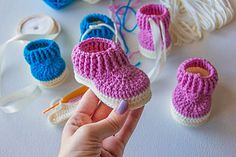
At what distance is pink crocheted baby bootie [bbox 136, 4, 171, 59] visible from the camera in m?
0.90

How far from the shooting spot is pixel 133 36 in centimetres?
100

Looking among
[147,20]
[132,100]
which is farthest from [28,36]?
[132,100]

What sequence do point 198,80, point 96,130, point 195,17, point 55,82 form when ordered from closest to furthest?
point 96,130 < point 198,80 < point 55,82 < point 195,17

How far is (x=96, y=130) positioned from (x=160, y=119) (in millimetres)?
283

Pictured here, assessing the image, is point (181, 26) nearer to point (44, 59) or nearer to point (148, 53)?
point (148, 53)

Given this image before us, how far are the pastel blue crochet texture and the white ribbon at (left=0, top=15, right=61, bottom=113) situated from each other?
0.04 m

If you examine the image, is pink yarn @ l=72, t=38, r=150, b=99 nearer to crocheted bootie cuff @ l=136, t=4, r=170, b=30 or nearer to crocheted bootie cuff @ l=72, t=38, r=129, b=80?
crocheted bootie cuff @ l=72, t=38, r=129, b=80

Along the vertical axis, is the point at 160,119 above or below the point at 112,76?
below

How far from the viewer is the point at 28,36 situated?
3.15 feet

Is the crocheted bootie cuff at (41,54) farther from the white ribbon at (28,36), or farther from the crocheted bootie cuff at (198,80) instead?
the crocheted bootie cuff at (198,80)

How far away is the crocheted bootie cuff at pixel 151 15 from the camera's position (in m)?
0.89

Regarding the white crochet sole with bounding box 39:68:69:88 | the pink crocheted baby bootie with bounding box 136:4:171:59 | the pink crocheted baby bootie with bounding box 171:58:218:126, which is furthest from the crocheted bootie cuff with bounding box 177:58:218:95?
the white crochet sole with bounding box 39:68:69:88

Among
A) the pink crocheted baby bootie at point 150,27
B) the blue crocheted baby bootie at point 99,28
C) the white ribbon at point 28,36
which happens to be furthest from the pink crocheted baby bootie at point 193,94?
the white ribbon at point 28,36

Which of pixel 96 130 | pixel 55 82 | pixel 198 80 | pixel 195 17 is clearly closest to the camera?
pixel 96 130
